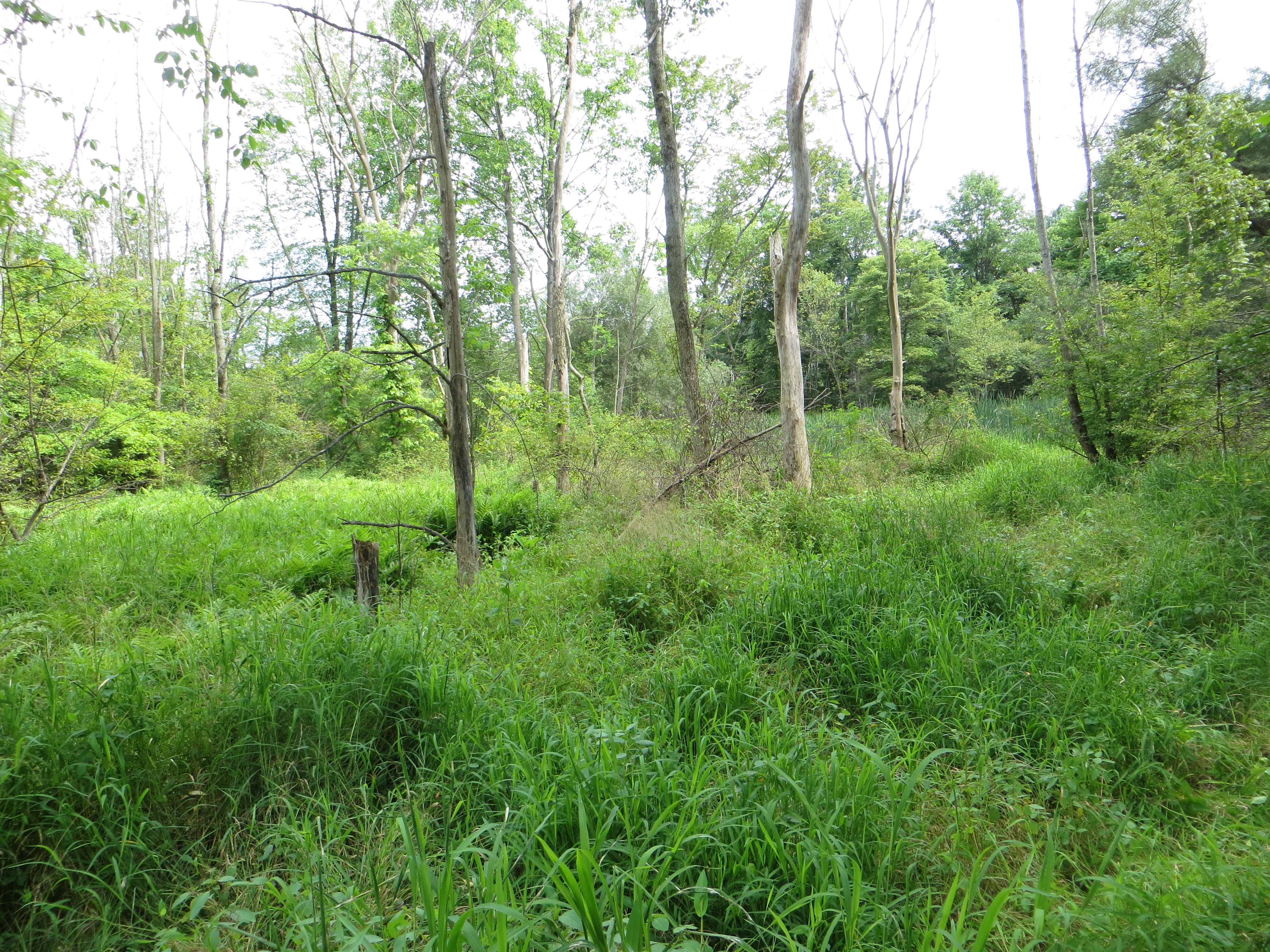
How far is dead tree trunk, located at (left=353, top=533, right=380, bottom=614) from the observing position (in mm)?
3863

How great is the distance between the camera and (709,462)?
744 centimetres

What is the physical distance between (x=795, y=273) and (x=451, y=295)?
507 centimetres

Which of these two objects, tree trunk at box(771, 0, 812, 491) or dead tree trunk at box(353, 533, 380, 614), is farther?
tree trunk at box(771, 0, 812, 491)

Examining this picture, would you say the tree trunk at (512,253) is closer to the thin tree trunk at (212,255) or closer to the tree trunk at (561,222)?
the tree trunk at (561,222)

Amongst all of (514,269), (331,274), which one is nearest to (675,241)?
(331,274)

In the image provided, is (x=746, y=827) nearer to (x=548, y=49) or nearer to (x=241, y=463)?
(x=241, y=463)

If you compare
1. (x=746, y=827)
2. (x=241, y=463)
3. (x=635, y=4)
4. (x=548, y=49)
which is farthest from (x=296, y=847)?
(x=548, y=49)

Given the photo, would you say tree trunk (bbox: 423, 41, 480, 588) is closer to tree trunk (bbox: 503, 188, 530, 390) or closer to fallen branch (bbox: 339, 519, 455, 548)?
fallen branch (bbox: 339, 519, 455, 548)

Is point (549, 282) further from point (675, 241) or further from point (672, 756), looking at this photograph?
point (672, 756)

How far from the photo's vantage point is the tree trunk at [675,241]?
26.6 ft

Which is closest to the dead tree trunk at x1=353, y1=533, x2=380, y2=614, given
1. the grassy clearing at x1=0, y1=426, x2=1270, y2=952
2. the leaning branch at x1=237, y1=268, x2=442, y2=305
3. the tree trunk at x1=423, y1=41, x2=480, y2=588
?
the grassy clearing at x1=0, y1=426, x2=1270, y2=952

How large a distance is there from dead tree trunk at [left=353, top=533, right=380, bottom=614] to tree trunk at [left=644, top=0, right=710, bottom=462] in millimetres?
4932

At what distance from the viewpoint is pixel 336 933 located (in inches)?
60.2

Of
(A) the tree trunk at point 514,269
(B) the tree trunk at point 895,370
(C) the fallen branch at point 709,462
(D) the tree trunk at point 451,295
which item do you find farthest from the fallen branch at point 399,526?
(A) the tree trunk at point 514,269
